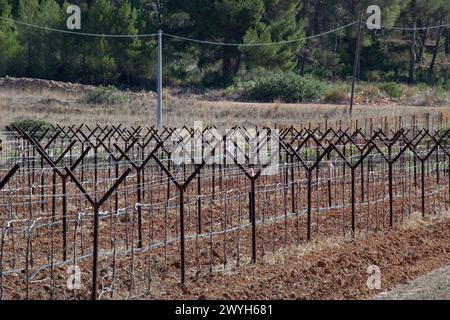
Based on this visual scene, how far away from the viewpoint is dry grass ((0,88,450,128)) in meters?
33.2

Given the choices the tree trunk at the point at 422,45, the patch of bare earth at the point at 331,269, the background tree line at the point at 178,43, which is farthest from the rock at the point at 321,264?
the tree trunk at the point at 422,45

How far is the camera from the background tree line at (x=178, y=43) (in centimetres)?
4922

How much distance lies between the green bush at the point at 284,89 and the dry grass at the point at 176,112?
5.49 meters

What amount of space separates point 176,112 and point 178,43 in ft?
47.4

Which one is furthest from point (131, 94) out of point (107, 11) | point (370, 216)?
point (370, 216)

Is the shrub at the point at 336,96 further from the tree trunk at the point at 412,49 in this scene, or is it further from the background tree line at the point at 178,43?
the tree trunk at the point at 412,49

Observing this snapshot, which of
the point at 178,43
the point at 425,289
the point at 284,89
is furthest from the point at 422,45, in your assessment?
the point at 425,289

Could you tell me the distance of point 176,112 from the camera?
37594mm

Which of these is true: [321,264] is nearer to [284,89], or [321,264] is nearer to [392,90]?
[284,89]

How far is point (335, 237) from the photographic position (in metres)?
11.6

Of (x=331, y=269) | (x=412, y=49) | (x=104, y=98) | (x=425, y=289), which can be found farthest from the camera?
(x=412, y=49)

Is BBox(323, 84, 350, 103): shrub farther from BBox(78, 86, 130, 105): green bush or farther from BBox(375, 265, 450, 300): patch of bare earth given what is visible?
BBox(375, 265, 450, 300): patch of bare earth

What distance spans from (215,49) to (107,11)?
6.74 m

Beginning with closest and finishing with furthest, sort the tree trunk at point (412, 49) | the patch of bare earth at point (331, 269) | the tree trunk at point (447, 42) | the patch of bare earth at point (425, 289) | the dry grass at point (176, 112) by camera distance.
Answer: the patch of bare earth at point (425, 289), the patch of bare earth at point (331, 269), the dry grass at point (176, 112), the tree trunk at point (412, 49), the tree trunk at point (447, 42)
